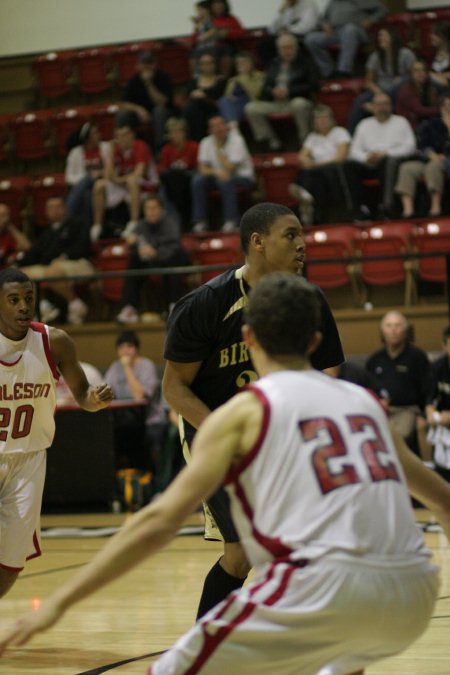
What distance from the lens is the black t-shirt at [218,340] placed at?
167 inches

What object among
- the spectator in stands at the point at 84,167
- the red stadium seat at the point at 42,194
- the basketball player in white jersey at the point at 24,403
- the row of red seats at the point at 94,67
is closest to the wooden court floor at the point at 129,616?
the basketball player in white jersey at the point at 24,403

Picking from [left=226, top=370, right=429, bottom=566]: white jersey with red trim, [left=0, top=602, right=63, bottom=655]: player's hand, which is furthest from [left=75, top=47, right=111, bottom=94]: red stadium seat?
[left=0, top=602, right=63, bottom=655]: player's hand

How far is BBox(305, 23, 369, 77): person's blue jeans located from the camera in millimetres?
13586

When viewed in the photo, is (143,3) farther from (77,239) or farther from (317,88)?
(77,239)

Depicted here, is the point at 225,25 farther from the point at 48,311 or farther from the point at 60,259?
the point at 48,311

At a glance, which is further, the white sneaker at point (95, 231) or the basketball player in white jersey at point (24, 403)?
the white sneaker at point (95, 231)

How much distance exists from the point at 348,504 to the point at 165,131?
11734 mm

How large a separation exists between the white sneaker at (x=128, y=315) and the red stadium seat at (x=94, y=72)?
5.41 m

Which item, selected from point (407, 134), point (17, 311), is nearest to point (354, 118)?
point (407, 134)

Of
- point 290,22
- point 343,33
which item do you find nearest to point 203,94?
point 290,22

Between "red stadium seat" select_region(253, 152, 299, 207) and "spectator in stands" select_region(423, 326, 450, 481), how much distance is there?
4.12m

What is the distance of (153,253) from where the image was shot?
38.2ft

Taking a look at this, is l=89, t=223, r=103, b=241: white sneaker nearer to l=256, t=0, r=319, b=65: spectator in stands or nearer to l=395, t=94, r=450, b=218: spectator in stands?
l=256, t=0, r=319, b=65: spectator in stands

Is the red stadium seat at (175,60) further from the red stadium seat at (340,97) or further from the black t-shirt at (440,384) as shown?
the black t-shirt at (440,384)
